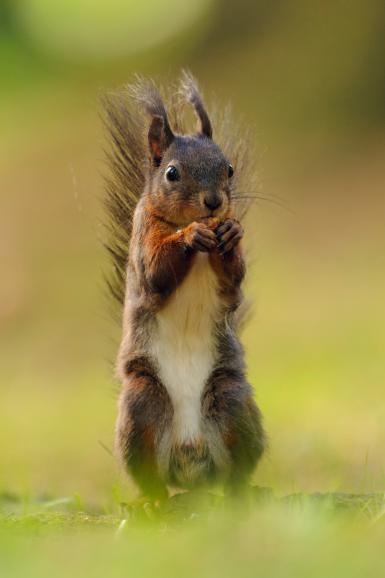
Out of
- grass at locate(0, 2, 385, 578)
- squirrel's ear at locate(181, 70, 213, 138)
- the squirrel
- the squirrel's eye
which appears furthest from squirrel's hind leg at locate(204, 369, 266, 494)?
squirrel's ear at locate(181, 70, 213, 138)

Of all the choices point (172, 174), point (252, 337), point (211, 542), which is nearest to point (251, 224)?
point (252, 337)

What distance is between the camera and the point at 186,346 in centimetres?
386

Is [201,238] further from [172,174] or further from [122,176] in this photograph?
[122,176]

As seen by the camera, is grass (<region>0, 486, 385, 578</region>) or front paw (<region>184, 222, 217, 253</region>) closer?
grass (<region>0, 486, 385, 578</region>)

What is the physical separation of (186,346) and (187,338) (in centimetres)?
2

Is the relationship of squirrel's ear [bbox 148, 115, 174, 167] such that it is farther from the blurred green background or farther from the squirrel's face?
the blurred green background

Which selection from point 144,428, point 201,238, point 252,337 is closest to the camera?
point 201,238

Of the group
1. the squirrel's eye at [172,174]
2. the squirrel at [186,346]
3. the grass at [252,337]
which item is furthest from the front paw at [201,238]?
the grass at [252,337]

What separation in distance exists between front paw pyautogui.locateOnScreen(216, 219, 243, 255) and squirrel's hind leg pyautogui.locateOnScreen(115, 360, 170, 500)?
1.34 feet

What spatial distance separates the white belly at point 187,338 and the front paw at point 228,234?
12 cm

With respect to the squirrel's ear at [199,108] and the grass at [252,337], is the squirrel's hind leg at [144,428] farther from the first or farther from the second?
the squirrel's ear at [199,108]

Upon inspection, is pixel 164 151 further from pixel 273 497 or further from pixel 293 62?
pixel 293 62

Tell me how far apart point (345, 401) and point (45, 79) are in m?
10.4

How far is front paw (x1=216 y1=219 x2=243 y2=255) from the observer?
3.71 m
